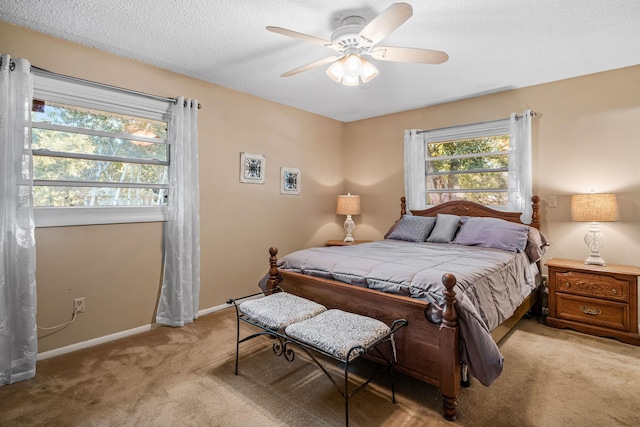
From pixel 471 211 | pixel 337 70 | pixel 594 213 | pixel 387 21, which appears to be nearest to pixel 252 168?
pixel 337 70

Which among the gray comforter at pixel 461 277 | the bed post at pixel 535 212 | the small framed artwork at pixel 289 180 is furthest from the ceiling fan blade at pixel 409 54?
the small framed artwork at pixel 289 180

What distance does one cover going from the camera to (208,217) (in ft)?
11.1

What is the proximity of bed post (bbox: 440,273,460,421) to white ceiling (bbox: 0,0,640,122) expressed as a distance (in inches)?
69.2

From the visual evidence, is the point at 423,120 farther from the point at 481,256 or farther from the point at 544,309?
the point at 544,309

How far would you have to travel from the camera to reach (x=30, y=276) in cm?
222

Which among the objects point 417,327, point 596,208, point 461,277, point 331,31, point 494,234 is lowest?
point 417,327

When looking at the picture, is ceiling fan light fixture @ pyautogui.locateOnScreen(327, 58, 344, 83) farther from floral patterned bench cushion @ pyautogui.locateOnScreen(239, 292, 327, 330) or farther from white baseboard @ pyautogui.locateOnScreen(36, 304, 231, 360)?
white baseboard @ pyautogui.locateOnScreen(36, 304, 231, 360)

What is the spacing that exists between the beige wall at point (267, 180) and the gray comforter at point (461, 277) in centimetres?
100

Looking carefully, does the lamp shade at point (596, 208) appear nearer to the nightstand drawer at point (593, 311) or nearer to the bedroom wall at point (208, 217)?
the nightstand drawer at point (593, 311)

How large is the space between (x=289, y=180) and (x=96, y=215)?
7.05 feet

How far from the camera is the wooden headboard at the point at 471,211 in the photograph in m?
3.33

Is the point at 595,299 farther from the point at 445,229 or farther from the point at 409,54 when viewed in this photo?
the point at 409,54

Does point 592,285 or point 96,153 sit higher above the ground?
point 96,153

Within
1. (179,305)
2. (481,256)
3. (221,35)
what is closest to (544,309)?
(481,256)
